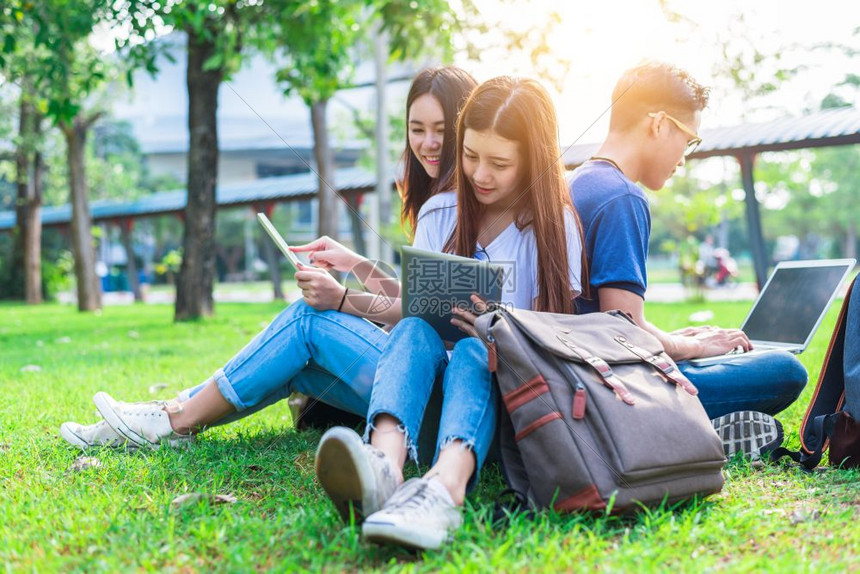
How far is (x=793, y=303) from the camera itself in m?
2.88

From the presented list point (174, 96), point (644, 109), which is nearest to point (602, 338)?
point (644, 109)

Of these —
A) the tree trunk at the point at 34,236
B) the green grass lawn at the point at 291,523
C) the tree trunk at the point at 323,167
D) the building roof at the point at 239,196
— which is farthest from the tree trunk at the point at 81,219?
the green grass lawn at the point at 291,523

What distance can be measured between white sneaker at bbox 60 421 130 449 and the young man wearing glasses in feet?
5.19

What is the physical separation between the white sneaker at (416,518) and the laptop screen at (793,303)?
60.9 inches

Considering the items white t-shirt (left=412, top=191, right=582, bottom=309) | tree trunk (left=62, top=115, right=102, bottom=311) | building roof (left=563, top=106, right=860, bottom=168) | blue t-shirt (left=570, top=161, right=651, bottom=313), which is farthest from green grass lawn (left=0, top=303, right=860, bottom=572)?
tree trunk (left=62, top=115, right=102, bottom=311)

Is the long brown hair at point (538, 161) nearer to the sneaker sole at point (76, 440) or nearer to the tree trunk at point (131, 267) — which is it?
the sneaker sole at point (76, 440)

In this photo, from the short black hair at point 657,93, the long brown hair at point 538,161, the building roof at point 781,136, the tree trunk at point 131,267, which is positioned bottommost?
the tree trunk at point 131,267

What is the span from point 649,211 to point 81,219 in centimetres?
1190

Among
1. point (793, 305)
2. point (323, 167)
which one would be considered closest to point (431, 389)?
point (793, 305)

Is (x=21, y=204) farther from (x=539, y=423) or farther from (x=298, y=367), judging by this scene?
(x=539, y=423)

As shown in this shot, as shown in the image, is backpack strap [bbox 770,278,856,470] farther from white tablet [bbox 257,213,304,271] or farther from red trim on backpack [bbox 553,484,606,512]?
white tablet [bbox 257,213,304,271]

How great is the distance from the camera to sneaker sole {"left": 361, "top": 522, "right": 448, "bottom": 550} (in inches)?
66.8

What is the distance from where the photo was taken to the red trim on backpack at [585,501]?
1.90 meters

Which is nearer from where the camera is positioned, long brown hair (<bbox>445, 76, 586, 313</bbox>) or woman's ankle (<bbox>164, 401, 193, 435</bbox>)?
long brown hair (<bbox>445, 76, 586, 313</bbox>)
